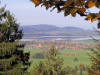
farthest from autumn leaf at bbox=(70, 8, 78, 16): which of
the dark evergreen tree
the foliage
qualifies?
the dark evergreen tree

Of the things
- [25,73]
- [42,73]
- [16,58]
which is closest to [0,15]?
[16,58]

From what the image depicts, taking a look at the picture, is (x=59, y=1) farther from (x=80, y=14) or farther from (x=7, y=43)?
(x=7, y=43)

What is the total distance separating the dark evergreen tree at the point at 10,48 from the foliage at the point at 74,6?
1525cm

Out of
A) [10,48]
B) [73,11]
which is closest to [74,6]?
[73,11]

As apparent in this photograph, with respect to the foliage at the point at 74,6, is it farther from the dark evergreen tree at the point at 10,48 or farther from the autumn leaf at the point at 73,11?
the dark evergreen tree at the point at 10,48

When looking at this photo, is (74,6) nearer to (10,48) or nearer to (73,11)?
(73,11)

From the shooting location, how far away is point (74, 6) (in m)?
2.28

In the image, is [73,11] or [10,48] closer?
[73,11]

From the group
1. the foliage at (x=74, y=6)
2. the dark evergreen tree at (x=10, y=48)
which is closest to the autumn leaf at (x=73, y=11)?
the foliage at (x=74, y=6)

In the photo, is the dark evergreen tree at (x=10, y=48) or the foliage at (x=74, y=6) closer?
the foliage at (x=74, y=6)

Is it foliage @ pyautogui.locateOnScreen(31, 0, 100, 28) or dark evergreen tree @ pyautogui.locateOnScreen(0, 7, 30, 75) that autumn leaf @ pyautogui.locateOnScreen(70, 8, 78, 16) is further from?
dark evergreen tree @ pyautogui.locateOnScreen(0, 7, 30, 75)

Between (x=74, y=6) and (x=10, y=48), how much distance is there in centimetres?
1582

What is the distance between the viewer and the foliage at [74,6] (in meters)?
2.09

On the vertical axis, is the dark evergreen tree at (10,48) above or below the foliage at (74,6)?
below
